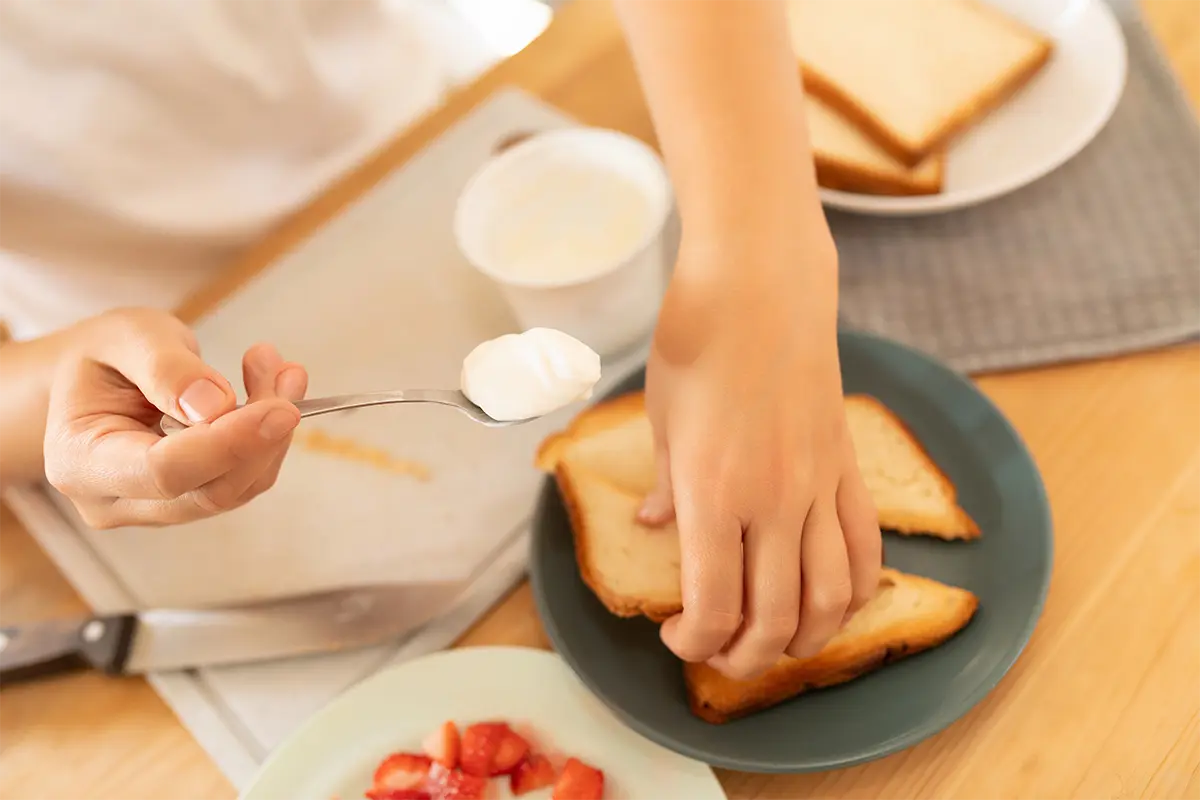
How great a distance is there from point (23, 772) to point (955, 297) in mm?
870

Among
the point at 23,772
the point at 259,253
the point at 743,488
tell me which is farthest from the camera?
the point at 259,253

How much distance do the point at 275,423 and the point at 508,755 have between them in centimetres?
30

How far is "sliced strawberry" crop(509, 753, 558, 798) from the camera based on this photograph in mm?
592

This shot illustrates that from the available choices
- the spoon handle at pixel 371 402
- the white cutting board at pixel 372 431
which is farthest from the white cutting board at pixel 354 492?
the spoon handle at pixel 371 402

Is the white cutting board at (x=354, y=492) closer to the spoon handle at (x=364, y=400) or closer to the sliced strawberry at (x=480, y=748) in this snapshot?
the sliced strawberry at (x=480, y=748)

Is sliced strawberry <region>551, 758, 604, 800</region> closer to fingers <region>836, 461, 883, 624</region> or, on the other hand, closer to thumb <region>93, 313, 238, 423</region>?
fingers <region>836, 461, 883, 624</region>

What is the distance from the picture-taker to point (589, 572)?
0.64 m

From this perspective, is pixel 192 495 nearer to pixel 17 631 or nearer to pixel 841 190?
pixel 17 631

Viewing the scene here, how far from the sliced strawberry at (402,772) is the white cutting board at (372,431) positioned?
156 mm

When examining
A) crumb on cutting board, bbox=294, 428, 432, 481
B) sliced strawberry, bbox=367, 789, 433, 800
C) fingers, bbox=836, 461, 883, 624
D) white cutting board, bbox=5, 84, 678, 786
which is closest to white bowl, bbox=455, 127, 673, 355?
white cutting board, bbox=5, 84, 678, 786

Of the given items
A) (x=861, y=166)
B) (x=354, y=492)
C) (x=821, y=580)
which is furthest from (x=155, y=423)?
(x=861, y=166)

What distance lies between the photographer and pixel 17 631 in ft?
2.27

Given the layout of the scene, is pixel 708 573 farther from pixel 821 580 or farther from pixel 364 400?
pixel 364 400

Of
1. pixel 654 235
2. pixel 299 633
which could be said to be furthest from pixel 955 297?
pixel 299 633
